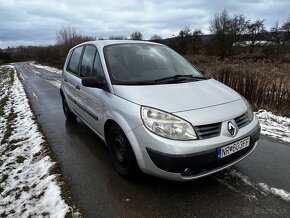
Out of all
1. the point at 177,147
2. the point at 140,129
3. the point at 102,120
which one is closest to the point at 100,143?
the point at 102,120

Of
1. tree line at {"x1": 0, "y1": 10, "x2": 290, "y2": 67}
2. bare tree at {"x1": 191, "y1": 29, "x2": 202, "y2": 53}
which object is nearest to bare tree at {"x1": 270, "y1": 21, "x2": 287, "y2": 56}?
tree line at {"x1": 0, "y1": 10, "x2": 290, "y2": 67}

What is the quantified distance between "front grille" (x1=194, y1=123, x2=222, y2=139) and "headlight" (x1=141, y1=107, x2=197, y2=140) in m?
0.06

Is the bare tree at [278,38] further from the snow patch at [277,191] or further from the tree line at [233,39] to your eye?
the snow patch at [277,191]

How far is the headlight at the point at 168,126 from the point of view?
9.09ft

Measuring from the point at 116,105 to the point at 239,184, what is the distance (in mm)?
1808

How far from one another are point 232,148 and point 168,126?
2.53 ft

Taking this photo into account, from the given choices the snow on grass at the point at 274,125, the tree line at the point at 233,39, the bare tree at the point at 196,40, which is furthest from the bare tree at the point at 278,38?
the snow on grass at the point at 274,125

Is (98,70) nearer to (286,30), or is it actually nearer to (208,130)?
(208,130)

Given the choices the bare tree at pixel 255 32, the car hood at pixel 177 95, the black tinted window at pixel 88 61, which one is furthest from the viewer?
the bare tree at pixel 255 32

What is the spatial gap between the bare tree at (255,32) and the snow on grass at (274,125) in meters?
28.9

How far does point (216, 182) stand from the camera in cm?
340

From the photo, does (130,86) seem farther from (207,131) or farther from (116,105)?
(207,131)

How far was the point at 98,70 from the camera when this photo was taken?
3977mm

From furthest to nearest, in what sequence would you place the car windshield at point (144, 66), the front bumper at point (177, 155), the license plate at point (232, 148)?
the car windshield at point (144, 66)
the license plate at point (232, 148)
the front bumper at point (177, 155)
